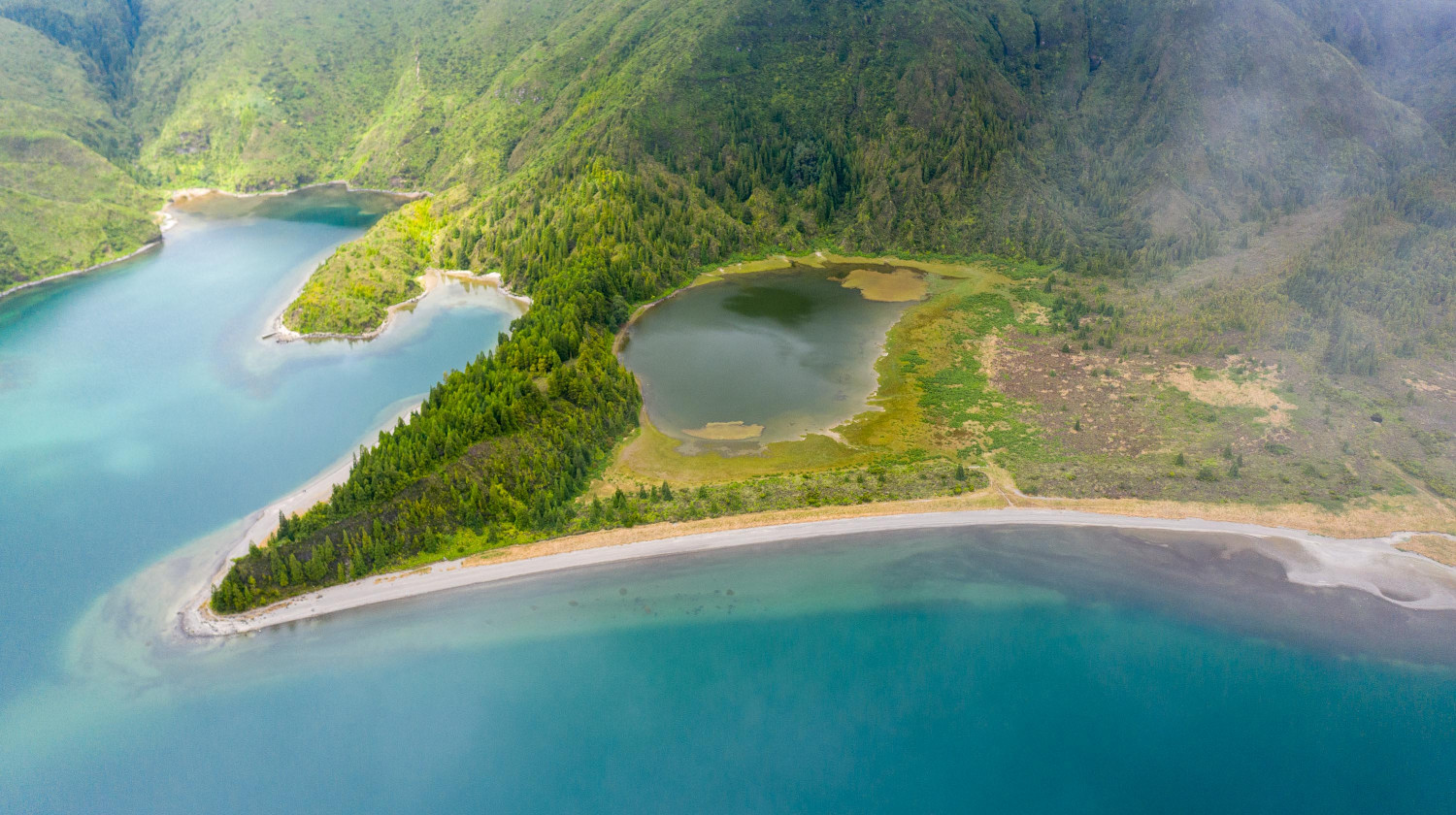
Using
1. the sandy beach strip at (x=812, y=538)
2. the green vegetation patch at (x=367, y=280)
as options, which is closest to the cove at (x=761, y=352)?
the sandy beach strip at (x=812, y=538)

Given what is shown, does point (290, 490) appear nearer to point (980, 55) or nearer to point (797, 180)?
point (797, 180)

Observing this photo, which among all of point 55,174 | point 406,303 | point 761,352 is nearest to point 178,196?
point 55,174

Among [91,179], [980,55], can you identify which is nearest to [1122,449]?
[980,55]

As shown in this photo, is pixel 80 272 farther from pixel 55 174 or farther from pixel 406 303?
pixel 406 303

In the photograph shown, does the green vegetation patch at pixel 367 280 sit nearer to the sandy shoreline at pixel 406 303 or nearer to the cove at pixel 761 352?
the sandy shoreline at pixel 406 303

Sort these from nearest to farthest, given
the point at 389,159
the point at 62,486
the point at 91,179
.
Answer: the point at 62,486 → the point at 91,179 → the point at 389,159

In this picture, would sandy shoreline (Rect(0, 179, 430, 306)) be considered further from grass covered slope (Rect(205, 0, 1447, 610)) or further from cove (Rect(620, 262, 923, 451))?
cove (Rect(620, 262, 923, 451))
